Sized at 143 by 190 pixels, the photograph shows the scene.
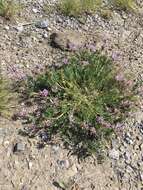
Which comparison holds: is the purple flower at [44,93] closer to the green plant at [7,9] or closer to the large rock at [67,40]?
the large rock at [67,40]

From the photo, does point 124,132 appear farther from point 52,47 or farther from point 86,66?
point 52,47

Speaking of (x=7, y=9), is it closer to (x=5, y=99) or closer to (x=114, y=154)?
(x=5, y=99)

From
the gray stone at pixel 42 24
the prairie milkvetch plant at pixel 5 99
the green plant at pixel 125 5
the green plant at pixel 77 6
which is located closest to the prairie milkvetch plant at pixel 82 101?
the prairie milkvetch plant at pixel 5 99

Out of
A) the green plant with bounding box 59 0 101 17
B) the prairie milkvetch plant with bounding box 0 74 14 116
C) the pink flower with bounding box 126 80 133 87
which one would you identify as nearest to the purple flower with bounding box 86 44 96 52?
the pink flower with bounding box 126 80 133 87

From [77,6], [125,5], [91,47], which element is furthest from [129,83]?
[125,5]

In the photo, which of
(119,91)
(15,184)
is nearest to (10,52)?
(119,91)

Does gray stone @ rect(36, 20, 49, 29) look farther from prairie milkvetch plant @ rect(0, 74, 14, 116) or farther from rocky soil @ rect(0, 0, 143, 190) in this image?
prairie milkvetch plant @ rect(0, 74, 14, 116)
